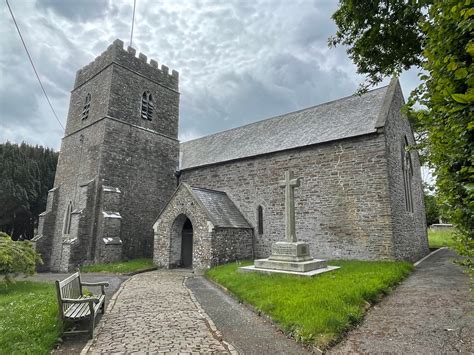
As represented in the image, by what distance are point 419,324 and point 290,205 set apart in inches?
240

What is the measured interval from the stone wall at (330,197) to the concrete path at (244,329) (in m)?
7.65

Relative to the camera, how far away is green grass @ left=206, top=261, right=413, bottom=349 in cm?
507

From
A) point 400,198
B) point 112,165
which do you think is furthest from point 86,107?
point 400,198

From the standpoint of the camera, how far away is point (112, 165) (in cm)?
1848

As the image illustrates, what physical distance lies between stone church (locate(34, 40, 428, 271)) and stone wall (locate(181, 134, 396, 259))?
53 millimetres

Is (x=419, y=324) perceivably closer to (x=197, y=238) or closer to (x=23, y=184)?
(x=197, y=238)

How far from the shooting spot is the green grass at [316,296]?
5.07 metres

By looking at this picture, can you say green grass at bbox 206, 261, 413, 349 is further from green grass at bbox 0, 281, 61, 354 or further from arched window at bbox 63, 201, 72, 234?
arched window at bbox 63, 201, 72, 234

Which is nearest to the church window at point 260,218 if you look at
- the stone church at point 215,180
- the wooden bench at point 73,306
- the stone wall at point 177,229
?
the stone church at point 215,180

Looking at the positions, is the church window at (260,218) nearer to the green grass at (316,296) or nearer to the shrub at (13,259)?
the green grass at (316,296)

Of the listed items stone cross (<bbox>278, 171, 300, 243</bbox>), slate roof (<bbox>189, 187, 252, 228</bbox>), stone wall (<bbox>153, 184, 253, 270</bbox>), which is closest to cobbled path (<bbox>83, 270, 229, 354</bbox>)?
stone cross (<bbox>278, 171, 300, 243</bbox>)

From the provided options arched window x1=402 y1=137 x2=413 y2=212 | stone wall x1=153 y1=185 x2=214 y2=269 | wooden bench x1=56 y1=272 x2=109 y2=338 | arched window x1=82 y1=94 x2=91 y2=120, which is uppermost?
arched window x1=82 y1=94 x2=91 y2=120

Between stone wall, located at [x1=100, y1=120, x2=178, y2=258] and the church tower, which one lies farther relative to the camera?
stone wall, located at [x1=100, y1=120, x2=178, y2=258]

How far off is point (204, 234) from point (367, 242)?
24.6 ft
